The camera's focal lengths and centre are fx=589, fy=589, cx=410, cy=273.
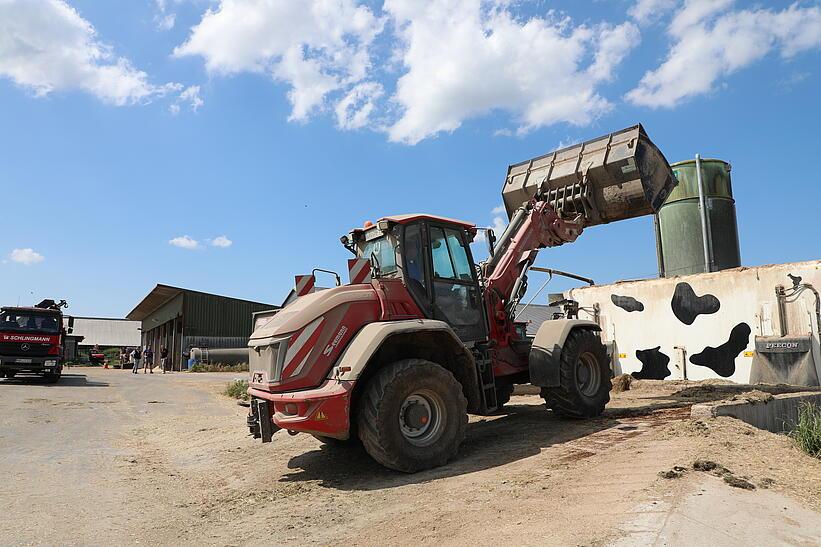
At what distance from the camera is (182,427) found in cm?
1038

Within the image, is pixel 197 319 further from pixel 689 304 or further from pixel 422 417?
pixel 422 417

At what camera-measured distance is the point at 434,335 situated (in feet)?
21.3

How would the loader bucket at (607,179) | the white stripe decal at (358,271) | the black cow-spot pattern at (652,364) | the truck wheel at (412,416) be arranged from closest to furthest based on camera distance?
the truck wheel at (412,416), the white stripe decal at (358,271), the loader bucket at (607,179), the black cow-spot pattern at (652,364)

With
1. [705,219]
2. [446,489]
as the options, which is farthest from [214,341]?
[446,489]

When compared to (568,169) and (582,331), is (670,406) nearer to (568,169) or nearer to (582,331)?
(582,331)

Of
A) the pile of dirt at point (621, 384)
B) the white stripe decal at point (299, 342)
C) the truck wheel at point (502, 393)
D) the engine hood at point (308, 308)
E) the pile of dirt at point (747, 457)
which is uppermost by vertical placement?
the engine hood at point (308, 308)

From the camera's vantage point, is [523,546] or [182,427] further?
[182,427]

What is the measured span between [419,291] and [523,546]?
3.57 metres

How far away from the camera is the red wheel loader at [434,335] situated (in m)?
5.80

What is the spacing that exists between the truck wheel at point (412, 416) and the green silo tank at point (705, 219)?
449 inches

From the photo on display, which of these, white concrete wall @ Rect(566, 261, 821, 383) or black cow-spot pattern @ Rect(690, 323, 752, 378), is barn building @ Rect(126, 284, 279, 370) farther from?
black cow-spot pattern @ Rect(690, 323, 752, 378)

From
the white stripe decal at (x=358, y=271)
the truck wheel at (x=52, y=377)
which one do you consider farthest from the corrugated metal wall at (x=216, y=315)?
the white stripe decal at (x=358, y=271)

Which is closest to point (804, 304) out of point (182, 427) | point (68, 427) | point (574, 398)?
point (574, 398)

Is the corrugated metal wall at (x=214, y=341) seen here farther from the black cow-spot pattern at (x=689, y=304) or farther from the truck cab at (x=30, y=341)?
the black cow-spot pattern at (x=689, y=304)
